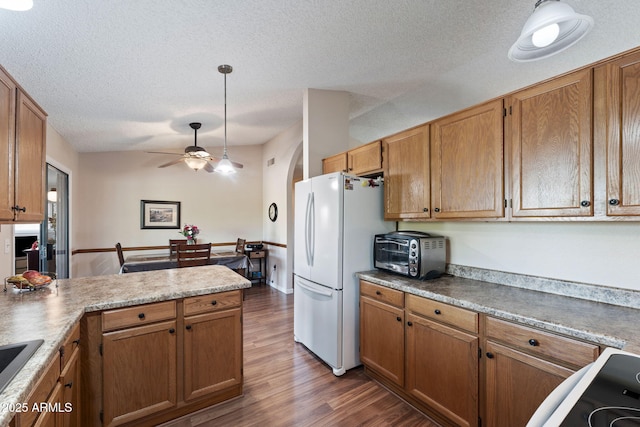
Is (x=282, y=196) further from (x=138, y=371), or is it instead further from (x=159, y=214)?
(x=138, y=371)

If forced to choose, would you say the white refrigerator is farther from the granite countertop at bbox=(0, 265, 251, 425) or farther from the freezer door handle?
the granite countertop at bbox=(0, 265, 251, 425)

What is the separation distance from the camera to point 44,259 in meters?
3.36

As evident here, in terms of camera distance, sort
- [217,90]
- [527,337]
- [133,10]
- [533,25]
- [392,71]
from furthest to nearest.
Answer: [217,90]
[392,71]
[133,10]
[527,337]
[533,25]

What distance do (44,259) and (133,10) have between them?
3176 millimetres

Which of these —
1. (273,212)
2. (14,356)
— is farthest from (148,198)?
(14,356)

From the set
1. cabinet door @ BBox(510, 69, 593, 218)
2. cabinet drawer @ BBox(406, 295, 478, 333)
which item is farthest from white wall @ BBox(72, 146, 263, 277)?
cabinet door @ BBox(510, 69, 593, 218)

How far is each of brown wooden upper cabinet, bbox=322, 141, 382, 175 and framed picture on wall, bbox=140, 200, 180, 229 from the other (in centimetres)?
384

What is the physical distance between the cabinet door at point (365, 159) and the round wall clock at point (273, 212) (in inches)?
115

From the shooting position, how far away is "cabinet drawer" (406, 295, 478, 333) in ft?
5.60

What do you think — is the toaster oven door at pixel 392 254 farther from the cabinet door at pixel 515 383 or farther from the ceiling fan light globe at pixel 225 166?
the ceiling fan light globe at pixel 225 166

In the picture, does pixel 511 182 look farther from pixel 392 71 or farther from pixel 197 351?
pixel 197 351

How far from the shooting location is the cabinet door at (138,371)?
1714mm

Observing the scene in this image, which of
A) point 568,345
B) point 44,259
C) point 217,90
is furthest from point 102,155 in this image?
point 568,345

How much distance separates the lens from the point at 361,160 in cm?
292
